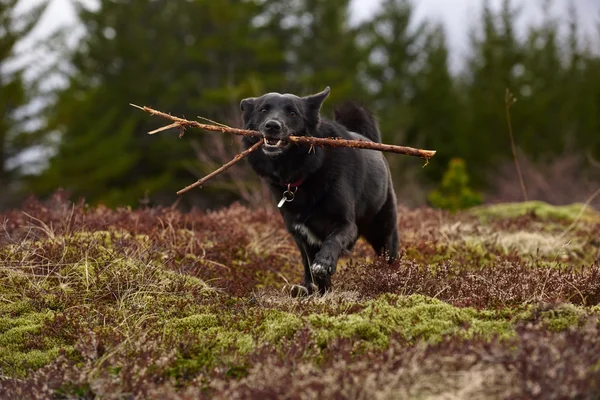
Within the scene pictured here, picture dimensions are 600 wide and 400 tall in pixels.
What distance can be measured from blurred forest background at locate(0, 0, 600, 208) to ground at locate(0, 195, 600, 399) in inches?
859

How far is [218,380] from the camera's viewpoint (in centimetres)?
379

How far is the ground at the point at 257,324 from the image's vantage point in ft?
11.5

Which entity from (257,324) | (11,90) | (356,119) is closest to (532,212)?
(356,119)

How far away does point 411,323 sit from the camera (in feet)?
15.2

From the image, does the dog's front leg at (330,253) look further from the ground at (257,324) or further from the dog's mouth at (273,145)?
the dog's mouth at (273,145)

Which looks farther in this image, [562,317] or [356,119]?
[356,119]

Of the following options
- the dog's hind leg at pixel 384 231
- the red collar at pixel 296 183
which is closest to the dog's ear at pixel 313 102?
the red collar at pixel 296 183

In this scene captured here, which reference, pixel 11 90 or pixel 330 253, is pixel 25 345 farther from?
pixel 11 90

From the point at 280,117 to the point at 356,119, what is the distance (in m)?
1.62

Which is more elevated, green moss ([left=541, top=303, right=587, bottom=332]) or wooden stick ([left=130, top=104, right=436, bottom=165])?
wooden stick ([left=130, top=104, right=436, bottom=165])

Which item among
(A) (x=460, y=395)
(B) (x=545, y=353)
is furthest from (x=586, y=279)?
(A) (x=460, y=395)

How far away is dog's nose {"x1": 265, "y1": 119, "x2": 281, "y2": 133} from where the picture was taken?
581cm

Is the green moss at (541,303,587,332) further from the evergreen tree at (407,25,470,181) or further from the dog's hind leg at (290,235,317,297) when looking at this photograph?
the evergreen tree at (407,25,470,181)

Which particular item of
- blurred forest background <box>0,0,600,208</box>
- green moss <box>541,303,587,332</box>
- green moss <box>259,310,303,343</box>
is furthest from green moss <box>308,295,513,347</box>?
blurred forest background <box>0,0,600,208</box>
